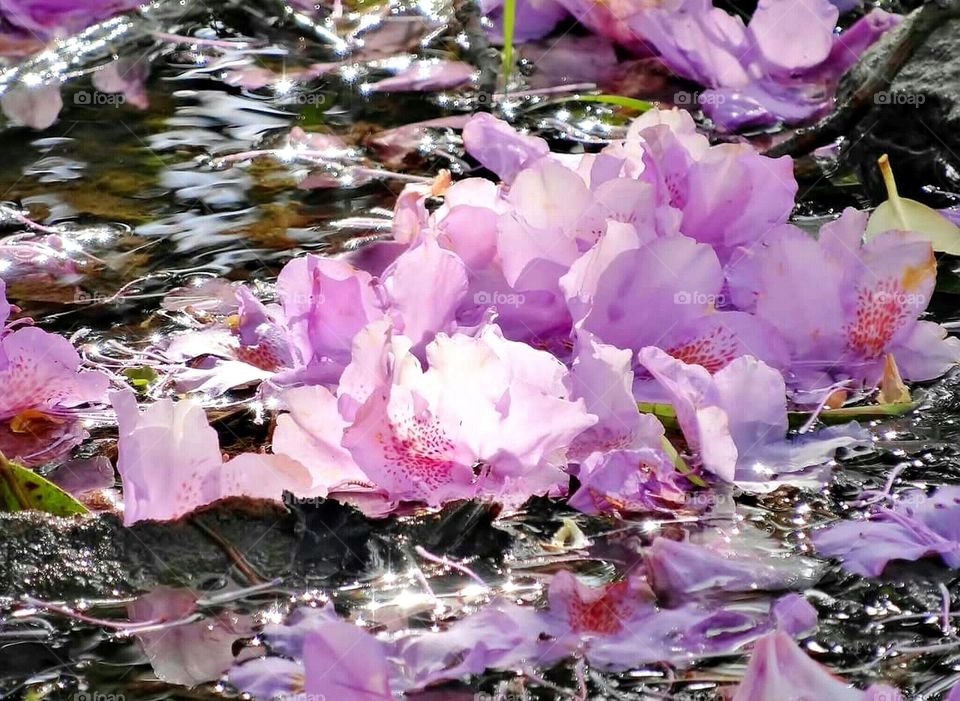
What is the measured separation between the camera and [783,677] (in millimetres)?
1135

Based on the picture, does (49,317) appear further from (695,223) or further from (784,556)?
(784,556)

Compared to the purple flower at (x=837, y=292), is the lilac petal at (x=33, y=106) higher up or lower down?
lower down

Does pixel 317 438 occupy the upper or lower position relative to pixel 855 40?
upper

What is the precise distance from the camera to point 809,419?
5.63ft

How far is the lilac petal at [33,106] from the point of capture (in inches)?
128

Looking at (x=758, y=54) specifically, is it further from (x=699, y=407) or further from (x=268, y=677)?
(x=268, y=677)

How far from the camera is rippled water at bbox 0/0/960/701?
1.28 meters

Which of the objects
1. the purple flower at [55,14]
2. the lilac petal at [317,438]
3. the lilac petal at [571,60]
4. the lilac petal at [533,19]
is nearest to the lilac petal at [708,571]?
the lilac petal at [317,438]

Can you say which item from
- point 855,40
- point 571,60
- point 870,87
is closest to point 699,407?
point 870,87

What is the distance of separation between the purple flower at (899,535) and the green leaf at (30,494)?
859 mm

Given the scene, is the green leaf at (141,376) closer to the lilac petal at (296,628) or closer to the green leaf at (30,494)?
the green leaf at (30,494)

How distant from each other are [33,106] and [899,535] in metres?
2.61

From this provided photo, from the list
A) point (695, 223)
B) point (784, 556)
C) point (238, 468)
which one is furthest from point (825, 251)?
point (238, 468)

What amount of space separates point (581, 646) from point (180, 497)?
0.47 m
